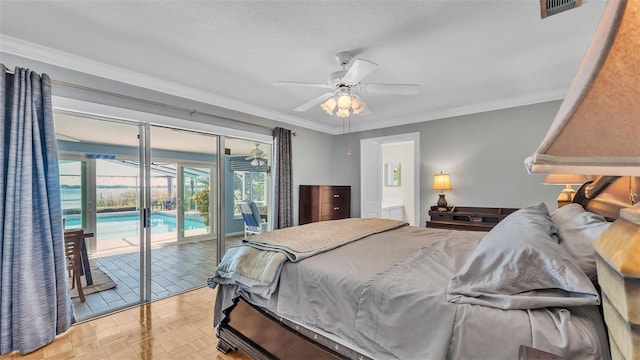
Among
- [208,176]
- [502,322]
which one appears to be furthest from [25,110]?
[502,322]

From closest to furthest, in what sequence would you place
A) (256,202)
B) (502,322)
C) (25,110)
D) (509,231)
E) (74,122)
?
1. (502,322)
2. (509,231)
3. (25,110)
4. (74,122)
5. (256,202)

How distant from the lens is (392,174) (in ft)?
21.5

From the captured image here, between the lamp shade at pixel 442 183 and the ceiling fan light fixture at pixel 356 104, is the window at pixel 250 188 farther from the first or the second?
the lamp shade at pixel 442 183

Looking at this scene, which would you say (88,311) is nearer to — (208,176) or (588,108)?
(208,176)

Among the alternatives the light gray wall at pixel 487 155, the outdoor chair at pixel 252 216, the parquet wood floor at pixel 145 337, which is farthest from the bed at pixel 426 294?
the outdoor chair at pixel 252 216

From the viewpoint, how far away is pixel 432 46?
231 cm

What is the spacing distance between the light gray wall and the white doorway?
12 centimetres

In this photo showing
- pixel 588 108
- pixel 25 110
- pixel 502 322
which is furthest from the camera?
pixel 25 110

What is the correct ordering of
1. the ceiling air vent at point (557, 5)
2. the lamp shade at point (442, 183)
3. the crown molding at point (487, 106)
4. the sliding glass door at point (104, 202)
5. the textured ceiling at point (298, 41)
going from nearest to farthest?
the ceiling air vent at point (557, 5)
the textured ceiling at point (298, 41)
the sliding glass door at point (104, 202)
the crown molding at point (487, 106)
the lamp shade at point (442, 183)

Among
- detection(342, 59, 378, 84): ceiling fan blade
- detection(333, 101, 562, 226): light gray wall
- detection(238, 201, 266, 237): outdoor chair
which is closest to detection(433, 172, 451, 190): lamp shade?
detection(333, 101, 562, 226): light gray wall

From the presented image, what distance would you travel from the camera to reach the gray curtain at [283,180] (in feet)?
13.9

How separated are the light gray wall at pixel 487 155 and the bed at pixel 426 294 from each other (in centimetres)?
178

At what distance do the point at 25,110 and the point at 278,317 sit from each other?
2519 millimetres

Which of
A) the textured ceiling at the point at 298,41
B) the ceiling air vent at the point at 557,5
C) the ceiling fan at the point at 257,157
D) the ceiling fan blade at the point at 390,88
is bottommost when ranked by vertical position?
the ceiling fan at the point at 257,157
